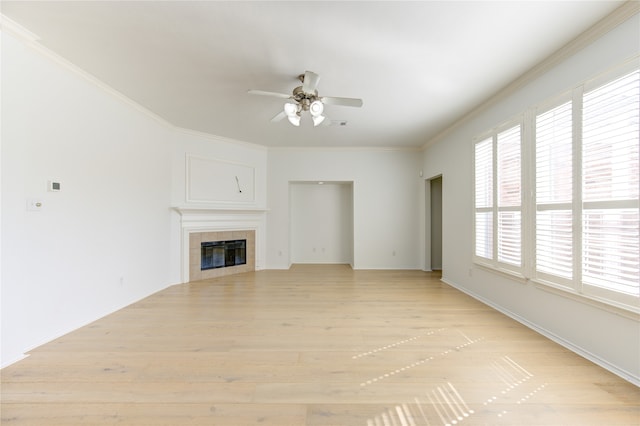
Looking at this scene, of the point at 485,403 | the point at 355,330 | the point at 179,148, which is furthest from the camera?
the point at 179,148

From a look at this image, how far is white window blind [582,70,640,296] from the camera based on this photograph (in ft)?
6.07

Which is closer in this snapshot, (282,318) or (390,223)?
(282,318)

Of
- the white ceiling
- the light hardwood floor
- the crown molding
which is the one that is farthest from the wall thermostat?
the crown molding

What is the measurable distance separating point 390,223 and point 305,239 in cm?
219

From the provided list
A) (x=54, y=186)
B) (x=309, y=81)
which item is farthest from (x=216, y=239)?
(x=309, y=81)

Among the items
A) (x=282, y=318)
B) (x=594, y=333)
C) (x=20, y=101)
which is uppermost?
(x=20, y=101)

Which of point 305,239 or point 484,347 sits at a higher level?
point 305,239

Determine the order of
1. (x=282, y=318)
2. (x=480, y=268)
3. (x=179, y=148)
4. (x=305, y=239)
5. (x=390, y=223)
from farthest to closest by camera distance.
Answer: (x=305, y=239) < (x=390, y=223) < (x=179, y=148) < (x=480, y=268) < (x=282, y=318)

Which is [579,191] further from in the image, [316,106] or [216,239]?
[216,239]

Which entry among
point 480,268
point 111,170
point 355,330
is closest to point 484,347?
point 355,330

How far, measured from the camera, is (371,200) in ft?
19.7

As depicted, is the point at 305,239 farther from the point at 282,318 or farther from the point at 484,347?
the point at 484,347

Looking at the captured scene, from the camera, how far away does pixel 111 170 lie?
324 cm

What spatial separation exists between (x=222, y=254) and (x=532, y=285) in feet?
16.2
